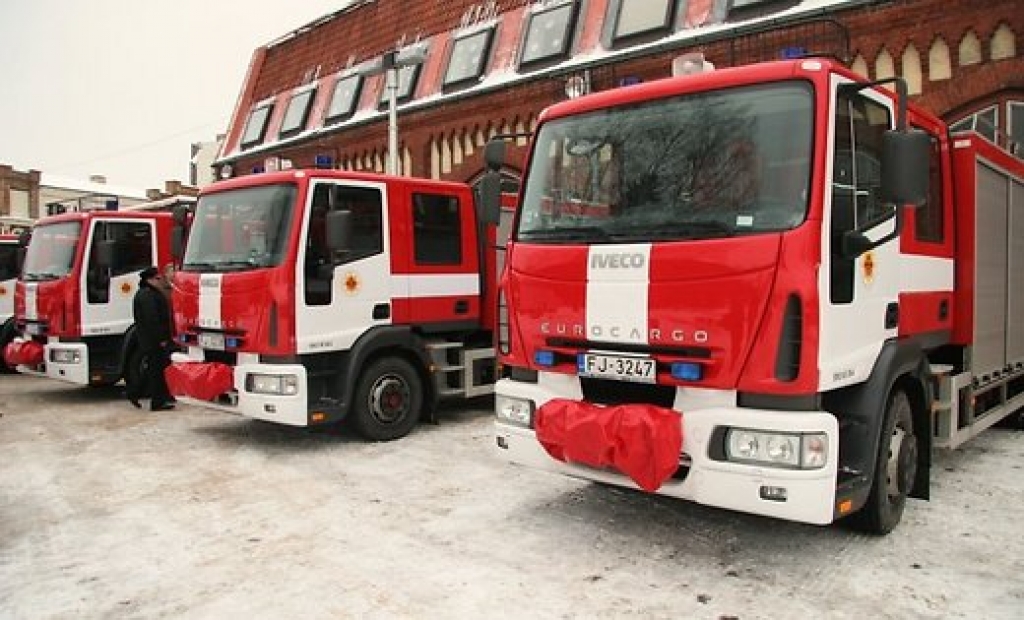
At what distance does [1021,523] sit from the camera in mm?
4887

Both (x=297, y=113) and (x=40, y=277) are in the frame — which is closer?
(x=40, y=277)

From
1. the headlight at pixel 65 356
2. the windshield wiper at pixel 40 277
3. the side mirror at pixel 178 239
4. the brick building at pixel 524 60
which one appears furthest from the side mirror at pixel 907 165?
Answer: the windshield wiper at pixel 40 277

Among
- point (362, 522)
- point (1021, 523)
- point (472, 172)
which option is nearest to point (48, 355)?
point (362, 522)

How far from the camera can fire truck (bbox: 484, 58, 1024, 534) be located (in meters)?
3.85

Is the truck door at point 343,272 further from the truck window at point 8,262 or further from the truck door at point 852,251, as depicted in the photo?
the truck window at point 8,262

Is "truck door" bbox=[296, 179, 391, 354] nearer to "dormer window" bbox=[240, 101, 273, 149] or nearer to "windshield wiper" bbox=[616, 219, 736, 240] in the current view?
"windshield wiper" bbox=[616, 219, 736, 240]

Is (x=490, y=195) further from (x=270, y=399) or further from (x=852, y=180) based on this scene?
(x=270, y=399)

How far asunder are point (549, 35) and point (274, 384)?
10101mm

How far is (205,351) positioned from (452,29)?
38.3 feet

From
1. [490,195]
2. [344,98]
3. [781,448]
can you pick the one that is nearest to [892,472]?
[781,448]

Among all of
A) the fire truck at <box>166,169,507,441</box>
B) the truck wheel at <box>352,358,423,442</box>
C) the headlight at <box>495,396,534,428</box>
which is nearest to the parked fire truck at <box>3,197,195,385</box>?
the fire truck at <box>166,169,507,441</box>

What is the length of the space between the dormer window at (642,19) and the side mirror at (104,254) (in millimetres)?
8388

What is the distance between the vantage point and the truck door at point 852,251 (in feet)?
12.9

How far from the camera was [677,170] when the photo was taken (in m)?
4.27
